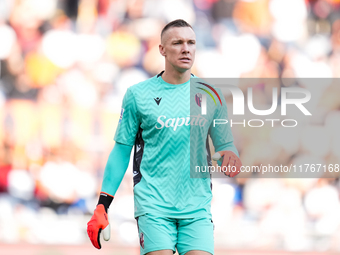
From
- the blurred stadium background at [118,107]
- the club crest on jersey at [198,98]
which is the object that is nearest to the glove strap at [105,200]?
the club crest on jersey at [198,98]

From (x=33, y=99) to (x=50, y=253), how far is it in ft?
6.75

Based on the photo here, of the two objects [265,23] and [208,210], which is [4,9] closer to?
[265,23]

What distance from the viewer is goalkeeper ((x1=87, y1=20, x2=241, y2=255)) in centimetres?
267

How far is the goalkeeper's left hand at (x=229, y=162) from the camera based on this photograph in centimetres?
280

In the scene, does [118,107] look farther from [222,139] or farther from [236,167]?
[236,167]

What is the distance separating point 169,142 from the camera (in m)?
2.76

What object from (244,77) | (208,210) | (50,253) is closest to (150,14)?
(244,77)

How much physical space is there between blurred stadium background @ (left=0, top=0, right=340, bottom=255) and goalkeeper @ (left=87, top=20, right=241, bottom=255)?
126 inches

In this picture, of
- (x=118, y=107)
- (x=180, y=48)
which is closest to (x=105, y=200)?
(x=180, y=48)

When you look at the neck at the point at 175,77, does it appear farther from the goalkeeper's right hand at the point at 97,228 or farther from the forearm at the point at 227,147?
the goalkeeper's right hand at the point at 97,228

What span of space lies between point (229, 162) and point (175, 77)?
636mm

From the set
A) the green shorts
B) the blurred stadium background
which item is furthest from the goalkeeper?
the blurred stadium background

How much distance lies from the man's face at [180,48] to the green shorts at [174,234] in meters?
0.93

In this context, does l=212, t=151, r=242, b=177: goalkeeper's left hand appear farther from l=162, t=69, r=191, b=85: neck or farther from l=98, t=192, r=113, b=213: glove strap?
l=98, t=192, r=113, b=213: glove strap
